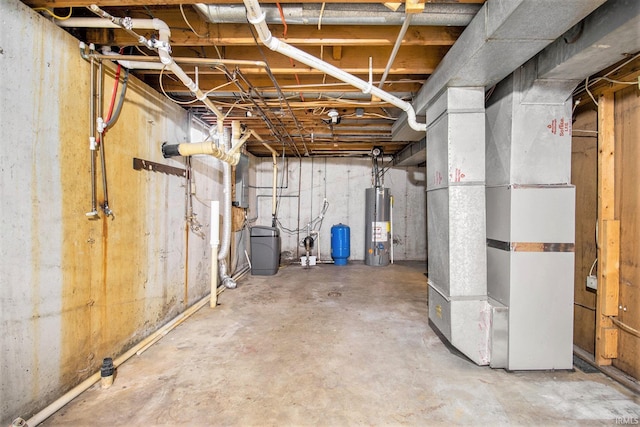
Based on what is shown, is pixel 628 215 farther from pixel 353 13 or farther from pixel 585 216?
pixel 353 13

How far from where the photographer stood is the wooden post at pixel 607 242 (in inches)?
79.5

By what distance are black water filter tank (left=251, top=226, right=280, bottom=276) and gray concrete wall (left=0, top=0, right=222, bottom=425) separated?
2.30 m

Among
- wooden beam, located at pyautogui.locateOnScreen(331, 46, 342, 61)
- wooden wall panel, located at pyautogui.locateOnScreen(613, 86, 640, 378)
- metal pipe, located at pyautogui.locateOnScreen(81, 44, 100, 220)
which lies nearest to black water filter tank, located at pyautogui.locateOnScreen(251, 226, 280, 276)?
metal pipe, located at pyautogui.locateOnScreen(81, 44, 100, 220)

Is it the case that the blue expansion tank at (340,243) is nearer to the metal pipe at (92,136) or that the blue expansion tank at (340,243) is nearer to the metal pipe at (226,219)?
the metal pipe at (226,219)

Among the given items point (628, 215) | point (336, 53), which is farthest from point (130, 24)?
point (628, 215)

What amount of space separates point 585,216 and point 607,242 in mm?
305

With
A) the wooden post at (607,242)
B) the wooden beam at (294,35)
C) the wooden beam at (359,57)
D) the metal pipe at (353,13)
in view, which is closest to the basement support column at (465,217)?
the wooden beam at (359,57)

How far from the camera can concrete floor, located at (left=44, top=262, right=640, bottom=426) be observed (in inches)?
60.0

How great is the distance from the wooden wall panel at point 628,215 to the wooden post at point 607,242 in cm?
3

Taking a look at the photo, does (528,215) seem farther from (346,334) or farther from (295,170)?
(295,170)

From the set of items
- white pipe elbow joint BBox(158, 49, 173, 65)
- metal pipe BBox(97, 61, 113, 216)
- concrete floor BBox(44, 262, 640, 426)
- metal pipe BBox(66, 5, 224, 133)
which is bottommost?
concrete floor BBox(44, 262, 640, 426)

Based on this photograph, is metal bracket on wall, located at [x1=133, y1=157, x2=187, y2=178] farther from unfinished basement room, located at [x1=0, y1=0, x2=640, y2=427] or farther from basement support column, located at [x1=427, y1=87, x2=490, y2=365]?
basement support column, located at [x1=427, y1=87, x2=490, y2=365]

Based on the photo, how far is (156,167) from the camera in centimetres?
249

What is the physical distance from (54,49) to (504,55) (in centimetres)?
265
